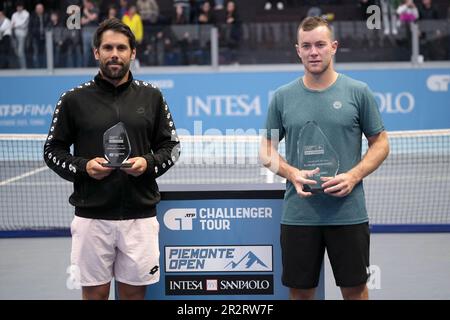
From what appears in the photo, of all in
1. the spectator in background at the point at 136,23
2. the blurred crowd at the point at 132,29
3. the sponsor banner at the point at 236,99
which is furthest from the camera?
the spectator in background at the point at 136,23

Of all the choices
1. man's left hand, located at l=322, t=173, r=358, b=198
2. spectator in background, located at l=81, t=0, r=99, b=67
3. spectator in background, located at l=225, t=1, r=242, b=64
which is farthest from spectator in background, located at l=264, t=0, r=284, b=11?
man's left hand, located at l=322, t=173, r=358, b=198

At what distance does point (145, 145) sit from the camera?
16.8ft

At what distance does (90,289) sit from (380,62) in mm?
12205

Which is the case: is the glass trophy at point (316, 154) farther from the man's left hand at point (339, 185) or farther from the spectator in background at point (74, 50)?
the spectator in background at point (74, 50)

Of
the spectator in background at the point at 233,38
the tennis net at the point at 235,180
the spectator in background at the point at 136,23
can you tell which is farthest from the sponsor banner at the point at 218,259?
the spectator in background at the point at 136,23

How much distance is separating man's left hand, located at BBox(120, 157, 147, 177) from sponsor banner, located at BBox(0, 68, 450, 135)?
10.6 metres

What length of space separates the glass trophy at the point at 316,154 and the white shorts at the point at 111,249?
0.93 meters

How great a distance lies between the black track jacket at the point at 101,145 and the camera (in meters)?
5.03

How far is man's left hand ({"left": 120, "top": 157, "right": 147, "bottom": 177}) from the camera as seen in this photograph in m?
4.91

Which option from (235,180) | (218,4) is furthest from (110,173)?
(218,4)

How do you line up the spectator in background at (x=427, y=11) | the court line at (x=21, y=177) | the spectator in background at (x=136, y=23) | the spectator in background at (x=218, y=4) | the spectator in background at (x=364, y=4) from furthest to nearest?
the spectator in background at (x=218, y=4), the spectator in background at (x=427, y=11), the spectator in background at (x=364, y=4), the spectator in background at (x=136, y=23), the court line at (x=21, y=177)

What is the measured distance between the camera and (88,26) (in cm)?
1666

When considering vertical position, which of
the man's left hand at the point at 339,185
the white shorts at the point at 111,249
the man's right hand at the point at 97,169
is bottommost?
the white shorts at the point at 111,249
